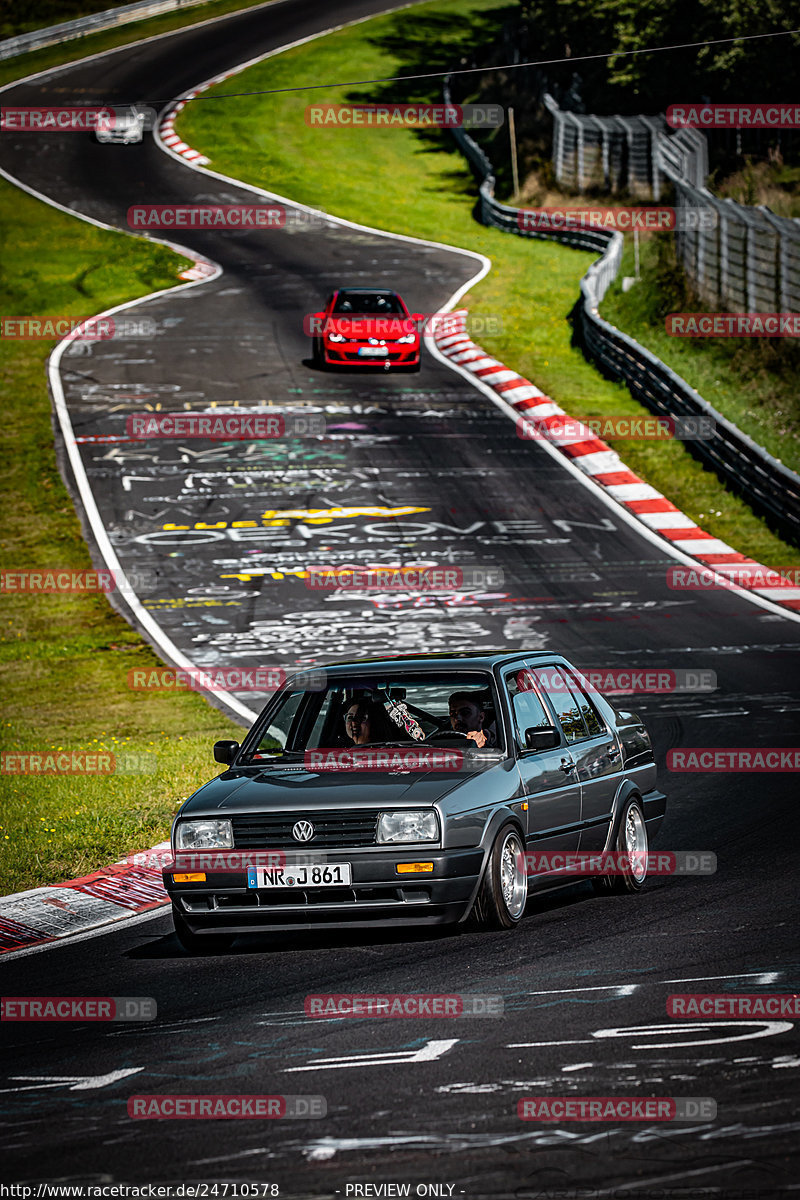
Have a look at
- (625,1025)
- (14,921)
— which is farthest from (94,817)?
(625,1025)

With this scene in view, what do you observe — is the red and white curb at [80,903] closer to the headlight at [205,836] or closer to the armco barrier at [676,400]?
the headlight at [205,836]

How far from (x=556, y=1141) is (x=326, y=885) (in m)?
2.94

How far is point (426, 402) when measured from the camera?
30.5m

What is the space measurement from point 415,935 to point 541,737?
1309mm

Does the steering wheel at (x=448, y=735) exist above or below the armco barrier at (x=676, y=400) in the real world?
above

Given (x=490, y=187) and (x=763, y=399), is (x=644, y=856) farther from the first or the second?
(x=490, y=187)

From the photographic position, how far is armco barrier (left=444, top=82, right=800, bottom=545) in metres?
22.8

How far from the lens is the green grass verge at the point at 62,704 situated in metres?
11.3

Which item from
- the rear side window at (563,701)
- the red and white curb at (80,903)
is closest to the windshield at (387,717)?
the rear side window at (563,701)

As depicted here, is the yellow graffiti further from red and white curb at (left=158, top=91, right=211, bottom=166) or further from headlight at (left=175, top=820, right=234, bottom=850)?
red and white curb at (left=158, top=91, right=211, bottom=166)

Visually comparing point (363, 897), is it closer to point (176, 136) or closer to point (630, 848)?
point (630, 848)

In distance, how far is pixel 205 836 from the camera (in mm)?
8141

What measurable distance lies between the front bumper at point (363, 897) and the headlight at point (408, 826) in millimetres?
74

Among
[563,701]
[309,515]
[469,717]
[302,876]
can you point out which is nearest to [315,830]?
[302,876]
